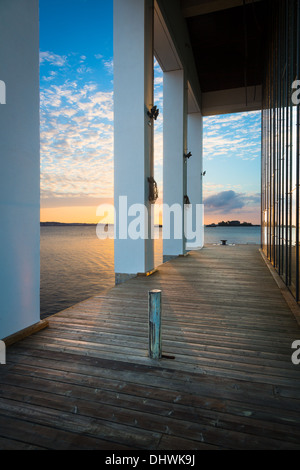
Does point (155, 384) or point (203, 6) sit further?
point (203, 6)

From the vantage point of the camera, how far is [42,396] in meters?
1.49

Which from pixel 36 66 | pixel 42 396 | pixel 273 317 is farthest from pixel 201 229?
pixel 42 396

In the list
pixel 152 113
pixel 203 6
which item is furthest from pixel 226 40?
pixel 152 113

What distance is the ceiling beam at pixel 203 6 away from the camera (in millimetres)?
6890

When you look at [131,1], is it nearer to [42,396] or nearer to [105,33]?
[105,33]

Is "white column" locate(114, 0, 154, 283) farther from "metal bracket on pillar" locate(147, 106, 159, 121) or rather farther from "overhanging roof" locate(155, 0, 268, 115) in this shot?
"overhanging roof" locate(155, 0, 268, 115)

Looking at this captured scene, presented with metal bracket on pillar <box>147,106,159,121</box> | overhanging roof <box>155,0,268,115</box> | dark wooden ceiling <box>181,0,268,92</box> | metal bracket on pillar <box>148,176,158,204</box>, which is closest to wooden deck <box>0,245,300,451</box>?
metal bracket on pillar <box>148,176,158,204</box>

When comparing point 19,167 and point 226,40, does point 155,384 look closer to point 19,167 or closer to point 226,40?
point 19,167

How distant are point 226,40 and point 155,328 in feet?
32.0

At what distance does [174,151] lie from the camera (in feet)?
25.6

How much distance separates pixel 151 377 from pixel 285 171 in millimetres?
3736

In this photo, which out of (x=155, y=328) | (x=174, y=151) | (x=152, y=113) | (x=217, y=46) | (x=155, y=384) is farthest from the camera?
(x=217, y=46)

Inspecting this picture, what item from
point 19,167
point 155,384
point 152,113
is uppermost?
point 152,113

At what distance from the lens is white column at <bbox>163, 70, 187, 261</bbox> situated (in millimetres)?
7781
